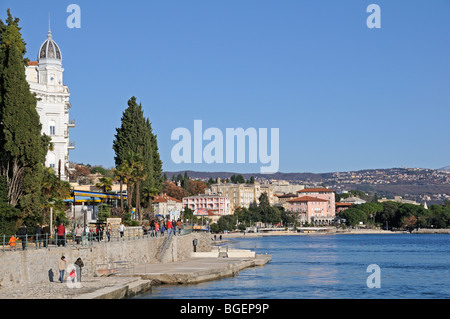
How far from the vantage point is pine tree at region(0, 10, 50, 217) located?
119 feet

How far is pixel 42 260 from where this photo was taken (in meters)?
29.8

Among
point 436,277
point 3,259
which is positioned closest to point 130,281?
point 3,259

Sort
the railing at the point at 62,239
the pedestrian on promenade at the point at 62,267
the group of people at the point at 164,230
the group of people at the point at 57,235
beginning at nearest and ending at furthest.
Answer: the railing at the point at 62,239, the pedestrian on promenade at the point at 62,267, the group of people at the point at 57,235, the group of people at the point at 164,230

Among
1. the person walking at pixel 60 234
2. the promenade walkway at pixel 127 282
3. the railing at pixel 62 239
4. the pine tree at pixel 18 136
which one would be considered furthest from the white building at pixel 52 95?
the person walking at pixel 60 234

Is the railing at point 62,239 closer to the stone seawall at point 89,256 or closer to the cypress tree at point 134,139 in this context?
the stone seawall at point 89,256

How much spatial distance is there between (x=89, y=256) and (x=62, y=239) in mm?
2173

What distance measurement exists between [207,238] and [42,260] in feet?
120

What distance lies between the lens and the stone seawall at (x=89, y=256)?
2764 cm

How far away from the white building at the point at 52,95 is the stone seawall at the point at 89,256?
1698 cm

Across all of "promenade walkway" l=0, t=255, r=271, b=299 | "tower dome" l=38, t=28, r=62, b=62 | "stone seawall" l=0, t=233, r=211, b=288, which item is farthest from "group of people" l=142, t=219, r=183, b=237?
"tower dome" l=38, t=28, r=62, b=62

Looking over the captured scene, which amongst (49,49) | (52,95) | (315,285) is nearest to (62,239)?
(315,285)

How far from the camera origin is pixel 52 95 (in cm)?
6191

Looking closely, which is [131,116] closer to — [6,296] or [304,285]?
[304,285]

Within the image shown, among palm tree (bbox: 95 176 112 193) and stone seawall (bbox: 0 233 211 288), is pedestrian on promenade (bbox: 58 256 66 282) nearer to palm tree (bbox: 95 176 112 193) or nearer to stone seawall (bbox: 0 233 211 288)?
stone seawall (bbox: 0 233 211 288)
